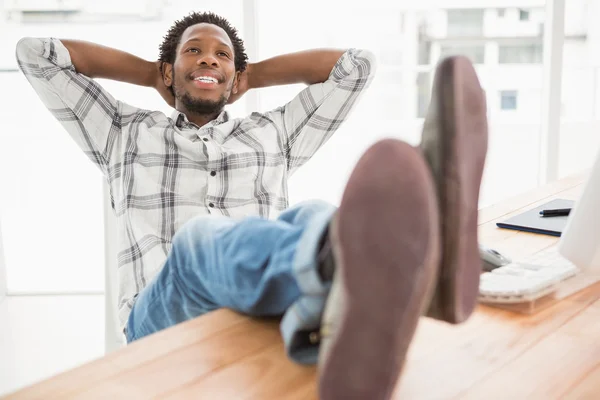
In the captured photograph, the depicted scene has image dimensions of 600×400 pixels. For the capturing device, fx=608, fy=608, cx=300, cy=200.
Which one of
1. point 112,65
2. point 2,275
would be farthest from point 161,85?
point 2,275

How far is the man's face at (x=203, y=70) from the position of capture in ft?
5.31

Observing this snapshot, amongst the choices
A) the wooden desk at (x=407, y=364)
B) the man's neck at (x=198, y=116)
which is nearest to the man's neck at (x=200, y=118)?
the man's neck at (x=198, y=116)

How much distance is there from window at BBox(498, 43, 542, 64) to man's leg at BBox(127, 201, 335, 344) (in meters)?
8.17

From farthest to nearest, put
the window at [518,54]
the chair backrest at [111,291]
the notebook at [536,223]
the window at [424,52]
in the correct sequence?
the window at [518,54] → the window at [424,52] → the chair backrest at [111,291] → the notebook at [536,223]

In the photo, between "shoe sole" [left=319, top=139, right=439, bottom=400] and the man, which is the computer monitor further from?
"shoe sole" [left=319, top=139, right=439, bottom=400]

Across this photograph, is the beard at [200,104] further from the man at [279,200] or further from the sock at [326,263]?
the sock at [326,263]

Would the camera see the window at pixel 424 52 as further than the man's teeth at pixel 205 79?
Yes

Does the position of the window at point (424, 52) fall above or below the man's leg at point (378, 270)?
above

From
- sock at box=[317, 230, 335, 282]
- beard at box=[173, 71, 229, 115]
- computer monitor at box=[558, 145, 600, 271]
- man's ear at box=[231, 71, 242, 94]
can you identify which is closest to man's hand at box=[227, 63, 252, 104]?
man's ear at box=[231, 71, 242, 94]

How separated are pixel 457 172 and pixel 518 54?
392 inches

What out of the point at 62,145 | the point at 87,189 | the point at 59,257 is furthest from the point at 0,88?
the point at 59,257

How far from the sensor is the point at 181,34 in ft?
5.85

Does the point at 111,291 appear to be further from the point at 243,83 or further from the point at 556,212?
the point at 556,212

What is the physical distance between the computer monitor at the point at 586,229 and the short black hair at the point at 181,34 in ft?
3.82
